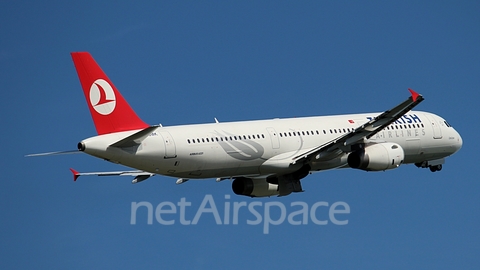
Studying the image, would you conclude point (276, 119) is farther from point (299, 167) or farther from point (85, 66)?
point (85, 66)

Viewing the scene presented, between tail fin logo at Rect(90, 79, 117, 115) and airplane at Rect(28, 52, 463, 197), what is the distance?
5 centimetres

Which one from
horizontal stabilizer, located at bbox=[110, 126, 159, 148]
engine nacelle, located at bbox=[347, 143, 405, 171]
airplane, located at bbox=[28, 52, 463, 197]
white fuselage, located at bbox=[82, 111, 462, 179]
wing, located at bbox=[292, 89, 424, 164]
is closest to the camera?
horizontal stabilizer, located at bbox=[110, 126, 159, 148]

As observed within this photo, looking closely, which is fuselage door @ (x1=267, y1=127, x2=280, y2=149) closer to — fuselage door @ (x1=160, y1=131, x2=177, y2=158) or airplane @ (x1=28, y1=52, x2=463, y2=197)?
airplane @ (x1=28, y1=52, x2=463, y2=197)

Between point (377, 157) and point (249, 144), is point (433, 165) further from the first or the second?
point (249, 144)

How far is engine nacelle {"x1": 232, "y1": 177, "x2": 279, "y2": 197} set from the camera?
70.3 m

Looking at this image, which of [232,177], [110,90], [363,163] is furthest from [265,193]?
[110,90]

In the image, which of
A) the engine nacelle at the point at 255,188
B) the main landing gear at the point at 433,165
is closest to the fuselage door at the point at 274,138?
the engine nacelle at the point at 255,188

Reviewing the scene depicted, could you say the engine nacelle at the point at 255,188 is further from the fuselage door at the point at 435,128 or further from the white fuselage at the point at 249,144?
the fuselage door at the point at 435,128

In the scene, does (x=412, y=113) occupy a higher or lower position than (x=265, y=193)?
higher

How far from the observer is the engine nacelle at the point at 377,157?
2569 inches

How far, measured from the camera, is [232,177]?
68.1m

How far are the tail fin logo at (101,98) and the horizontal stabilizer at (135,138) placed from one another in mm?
1994

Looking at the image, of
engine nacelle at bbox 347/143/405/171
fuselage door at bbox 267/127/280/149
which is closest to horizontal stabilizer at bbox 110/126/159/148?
fuselage door at bbox 267/127/280/149

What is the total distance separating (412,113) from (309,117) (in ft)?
24.4
